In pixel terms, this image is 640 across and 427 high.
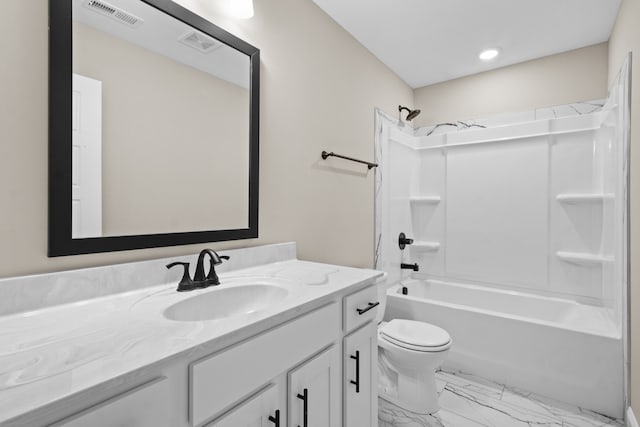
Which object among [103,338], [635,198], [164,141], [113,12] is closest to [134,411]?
[103,338]

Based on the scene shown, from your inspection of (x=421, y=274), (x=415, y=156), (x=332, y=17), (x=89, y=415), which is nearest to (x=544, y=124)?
(x=415, y=156)

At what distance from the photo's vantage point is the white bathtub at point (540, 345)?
1833mm

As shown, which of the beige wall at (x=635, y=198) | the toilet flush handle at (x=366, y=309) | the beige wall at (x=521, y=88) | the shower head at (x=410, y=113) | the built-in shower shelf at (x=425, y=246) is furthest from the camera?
the built-in shower shelf at (x=425, y=246)

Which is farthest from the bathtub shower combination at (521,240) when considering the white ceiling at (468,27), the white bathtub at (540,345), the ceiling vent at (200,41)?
the ceiling vent at (200,41)

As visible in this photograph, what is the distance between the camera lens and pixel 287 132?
1.75 metres

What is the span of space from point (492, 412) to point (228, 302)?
1733 mm

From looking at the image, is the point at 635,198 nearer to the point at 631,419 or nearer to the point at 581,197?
the point at 581,197

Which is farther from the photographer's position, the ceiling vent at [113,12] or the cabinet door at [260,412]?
the ceiling vent at [113,12]

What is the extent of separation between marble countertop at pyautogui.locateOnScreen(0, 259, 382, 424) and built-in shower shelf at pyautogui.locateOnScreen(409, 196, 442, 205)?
221 cm

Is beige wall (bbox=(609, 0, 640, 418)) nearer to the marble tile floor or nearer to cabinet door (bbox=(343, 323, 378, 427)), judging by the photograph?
the marble tile floor

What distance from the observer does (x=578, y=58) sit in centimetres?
248

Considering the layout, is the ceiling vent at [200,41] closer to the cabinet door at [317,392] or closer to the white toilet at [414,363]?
the cabinet door at [317,392]

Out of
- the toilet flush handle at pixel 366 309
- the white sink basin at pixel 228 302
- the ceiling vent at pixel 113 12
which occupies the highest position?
the ceiling vent at pixel 113 12

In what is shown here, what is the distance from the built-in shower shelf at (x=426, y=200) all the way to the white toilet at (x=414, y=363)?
57.0 inches
